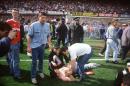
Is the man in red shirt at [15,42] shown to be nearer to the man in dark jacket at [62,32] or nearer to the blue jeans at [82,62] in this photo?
the blue jeans at [82,62]

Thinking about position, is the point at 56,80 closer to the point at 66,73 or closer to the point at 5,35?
the point at 66,73

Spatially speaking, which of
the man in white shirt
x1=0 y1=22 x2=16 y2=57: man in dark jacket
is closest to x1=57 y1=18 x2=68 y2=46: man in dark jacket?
the man in white shirt

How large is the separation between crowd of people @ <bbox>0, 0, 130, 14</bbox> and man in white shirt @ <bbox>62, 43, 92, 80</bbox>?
38.4 ft

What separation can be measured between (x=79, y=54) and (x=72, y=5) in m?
13.5

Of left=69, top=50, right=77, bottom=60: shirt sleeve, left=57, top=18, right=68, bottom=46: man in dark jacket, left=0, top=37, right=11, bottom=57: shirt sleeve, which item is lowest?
left=57, top=18, right=68, bottom=46: man in dark jacket

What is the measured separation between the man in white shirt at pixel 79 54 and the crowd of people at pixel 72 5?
11.7 meters

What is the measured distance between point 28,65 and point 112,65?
2079mm

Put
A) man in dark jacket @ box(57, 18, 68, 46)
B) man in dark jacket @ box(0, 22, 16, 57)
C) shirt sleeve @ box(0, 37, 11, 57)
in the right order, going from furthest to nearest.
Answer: man in dark jacket @ box(57, 18, 68, 46) < shirt sleeve @ box(0, 37, 11, 57) < man in dark jacket @ box(0, 22, 16, 57)

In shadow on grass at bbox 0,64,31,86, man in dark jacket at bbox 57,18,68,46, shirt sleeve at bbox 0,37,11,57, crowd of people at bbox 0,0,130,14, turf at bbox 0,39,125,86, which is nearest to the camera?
shirt sleeve at bbox 0,37,11,57

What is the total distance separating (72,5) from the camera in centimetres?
1931

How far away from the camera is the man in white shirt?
19.2ft

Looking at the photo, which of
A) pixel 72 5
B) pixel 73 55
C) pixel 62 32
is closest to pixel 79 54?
pixel 73 55

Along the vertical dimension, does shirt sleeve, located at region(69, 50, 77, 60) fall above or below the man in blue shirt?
below

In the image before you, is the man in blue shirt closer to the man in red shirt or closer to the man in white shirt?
the man in red shirt
